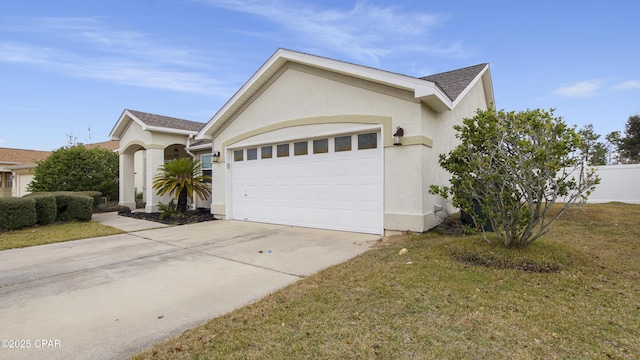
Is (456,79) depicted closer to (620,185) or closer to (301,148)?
(301,148)

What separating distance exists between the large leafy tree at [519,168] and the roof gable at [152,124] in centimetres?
1245

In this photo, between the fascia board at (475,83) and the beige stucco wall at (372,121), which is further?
the fascia board at (475,83)

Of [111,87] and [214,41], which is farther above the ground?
[214,41]

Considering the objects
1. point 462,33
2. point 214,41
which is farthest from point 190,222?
point 462,33

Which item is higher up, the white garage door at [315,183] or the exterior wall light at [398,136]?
the exterior wall light at [398,136]

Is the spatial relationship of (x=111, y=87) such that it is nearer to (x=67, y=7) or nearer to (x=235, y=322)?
(x=67, y=7)

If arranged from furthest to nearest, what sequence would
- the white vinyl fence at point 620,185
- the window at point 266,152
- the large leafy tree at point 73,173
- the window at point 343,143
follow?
the large leafy tree at point 73,173, the white vinyl fence at point 620,185, the window at point 266,152, the window at point 343,143

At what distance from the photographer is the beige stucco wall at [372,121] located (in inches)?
285

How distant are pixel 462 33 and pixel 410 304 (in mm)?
11439

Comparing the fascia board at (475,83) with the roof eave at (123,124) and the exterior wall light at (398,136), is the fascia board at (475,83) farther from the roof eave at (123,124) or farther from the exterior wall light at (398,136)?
the roof eave at (123,124)

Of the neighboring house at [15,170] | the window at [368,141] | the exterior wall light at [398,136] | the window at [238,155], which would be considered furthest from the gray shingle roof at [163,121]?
the neighboring house at [15,170]

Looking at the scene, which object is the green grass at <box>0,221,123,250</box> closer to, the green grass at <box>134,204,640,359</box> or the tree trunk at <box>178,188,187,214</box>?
the tree trunk at <box>178,188,187,214</box>

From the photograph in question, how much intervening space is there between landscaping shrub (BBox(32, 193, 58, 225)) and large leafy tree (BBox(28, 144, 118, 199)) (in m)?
6.47

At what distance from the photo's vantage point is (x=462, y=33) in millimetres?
11414
